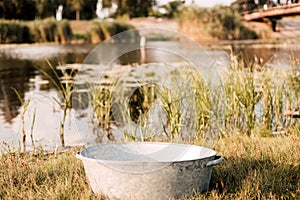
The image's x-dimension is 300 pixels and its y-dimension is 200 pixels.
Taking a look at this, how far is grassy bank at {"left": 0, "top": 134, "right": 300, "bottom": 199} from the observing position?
296cm

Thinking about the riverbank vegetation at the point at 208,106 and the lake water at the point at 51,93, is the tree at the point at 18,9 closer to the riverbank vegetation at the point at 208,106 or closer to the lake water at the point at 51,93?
the lake water at the point at 51,93

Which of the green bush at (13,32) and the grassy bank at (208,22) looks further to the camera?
the grassy bank at (208,22)

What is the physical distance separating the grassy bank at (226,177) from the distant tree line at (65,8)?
2951 centimetres

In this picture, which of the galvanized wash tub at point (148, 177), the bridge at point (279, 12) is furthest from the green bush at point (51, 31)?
the galvanized wash tub at point (148, 177)

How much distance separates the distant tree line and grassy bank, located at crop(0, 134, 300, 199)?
96.8ft

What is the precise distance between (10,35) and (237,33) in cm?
1136

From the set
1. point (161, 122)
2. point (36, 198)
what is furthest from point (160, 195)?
point (161, 122)

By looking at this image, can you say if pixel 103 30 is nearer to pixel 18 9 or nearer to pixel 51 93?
pixel 18 9

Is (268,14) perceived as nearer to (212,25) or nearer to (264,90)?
(264,90)

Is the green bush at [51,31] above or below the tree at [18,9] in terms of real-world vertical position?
below

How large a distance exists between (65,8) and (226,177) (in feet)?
116

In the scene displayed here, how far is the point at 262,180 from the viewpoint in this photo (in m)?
3.21

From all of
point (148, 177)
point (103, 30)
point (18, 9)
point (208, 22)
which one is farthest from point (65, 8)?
point (148, 177)

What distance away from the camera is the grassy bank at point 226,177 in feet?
9.72
